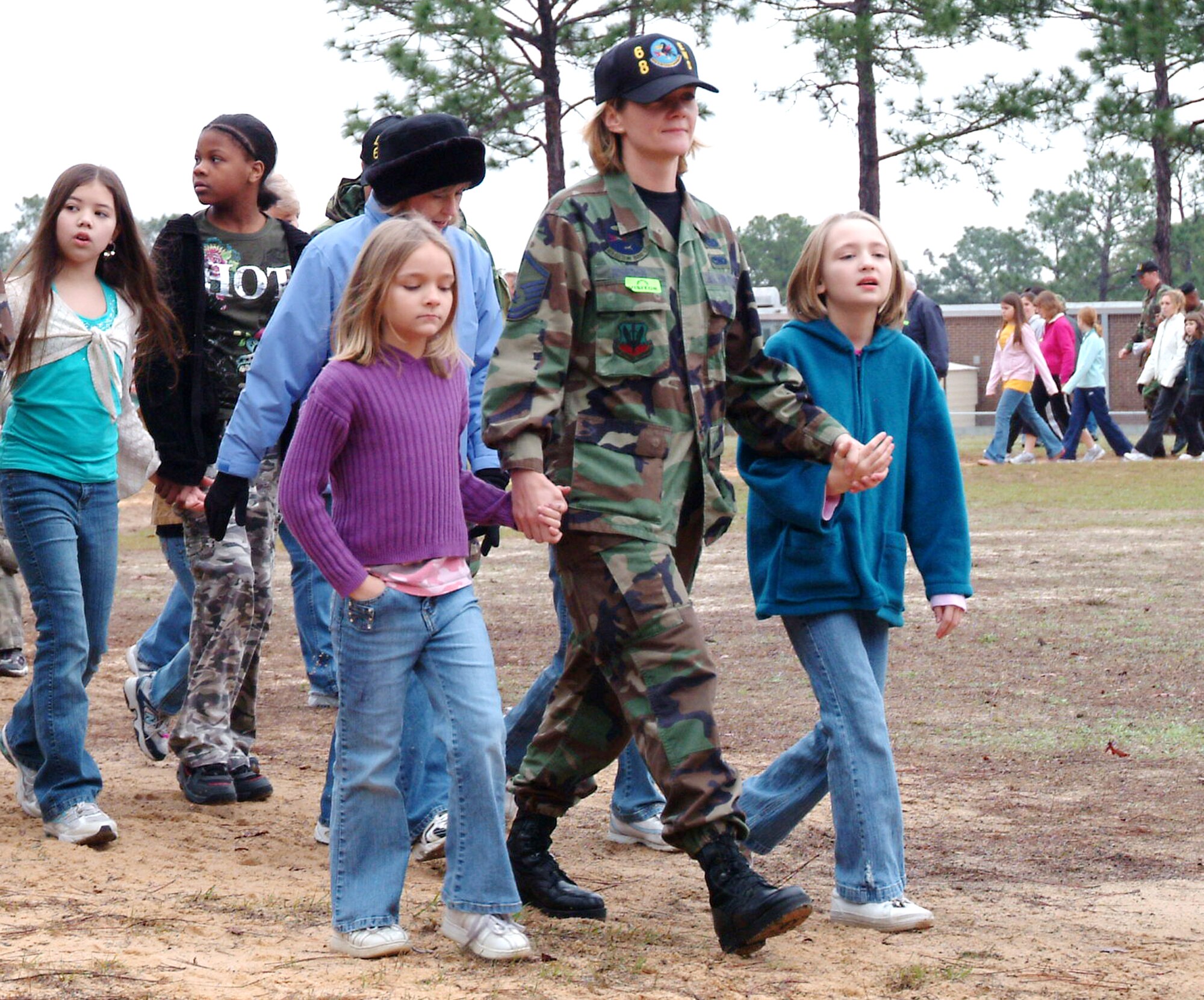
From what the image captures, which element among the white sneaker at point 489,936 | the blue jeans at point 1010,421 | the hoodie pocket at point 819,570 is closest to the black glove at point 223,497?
the white sneaker at point 489,936

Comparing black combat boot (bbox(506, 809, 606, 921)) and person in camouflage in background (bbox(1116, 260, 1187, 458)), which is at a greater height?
person in camouflage in background (bbox(1116, 260, 1187, 458))

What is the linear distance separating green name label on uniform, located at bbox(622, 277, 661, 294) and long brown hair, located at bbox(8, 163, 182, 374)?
1.93m

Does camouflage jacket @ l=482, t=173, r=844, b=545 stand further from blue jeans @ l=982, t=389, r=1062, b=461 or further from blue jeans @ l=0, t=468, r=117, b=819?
blue jeans @ l=982, t=389, r=1062, b=461

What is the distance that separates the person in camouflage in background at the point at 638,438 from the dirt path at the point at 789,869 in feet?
0.91

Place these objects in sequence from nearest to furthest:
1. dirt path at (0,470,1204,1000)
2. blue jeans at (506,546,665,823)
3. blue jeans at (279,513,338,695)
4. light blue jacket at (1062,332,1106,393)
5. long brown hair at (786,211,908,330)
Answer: dirt path at (0,470,1204,1000) < long brown hair at (786,211,908,330) < blue jeans at (506,546,665,823) < blue jeans at (279,513,338,695) < light blue jacket at (1062,332,1106,393)

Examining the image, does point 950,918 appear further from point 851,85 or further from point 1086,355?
point 851,85

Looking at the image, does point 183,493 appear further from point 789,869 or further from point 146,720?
point 789,869

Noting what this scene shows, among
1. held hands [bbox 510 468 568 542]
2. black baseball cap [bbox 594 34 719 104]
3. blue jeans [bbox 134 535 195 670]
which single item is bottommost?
blue jeans [bbox 134 535 195 670]

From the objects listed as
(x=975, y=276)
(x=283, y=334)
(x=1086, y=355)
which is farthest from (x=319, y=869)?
(x=975, y=276)

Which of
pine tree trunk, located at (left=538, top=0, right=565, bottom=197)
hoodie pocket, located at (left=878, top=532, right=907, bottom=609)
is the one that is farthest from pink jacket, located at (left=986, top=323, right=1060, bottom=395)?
hoodie pocket, located at (left=878, top=532, right=907, bottom=609)

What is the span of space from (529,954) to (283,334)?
1792 millimetres

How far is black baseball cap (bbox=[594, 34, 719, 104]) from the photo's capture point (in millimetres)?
4148

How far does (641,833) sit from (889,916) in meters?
1.22

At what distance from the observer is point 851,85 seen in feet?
76.0
